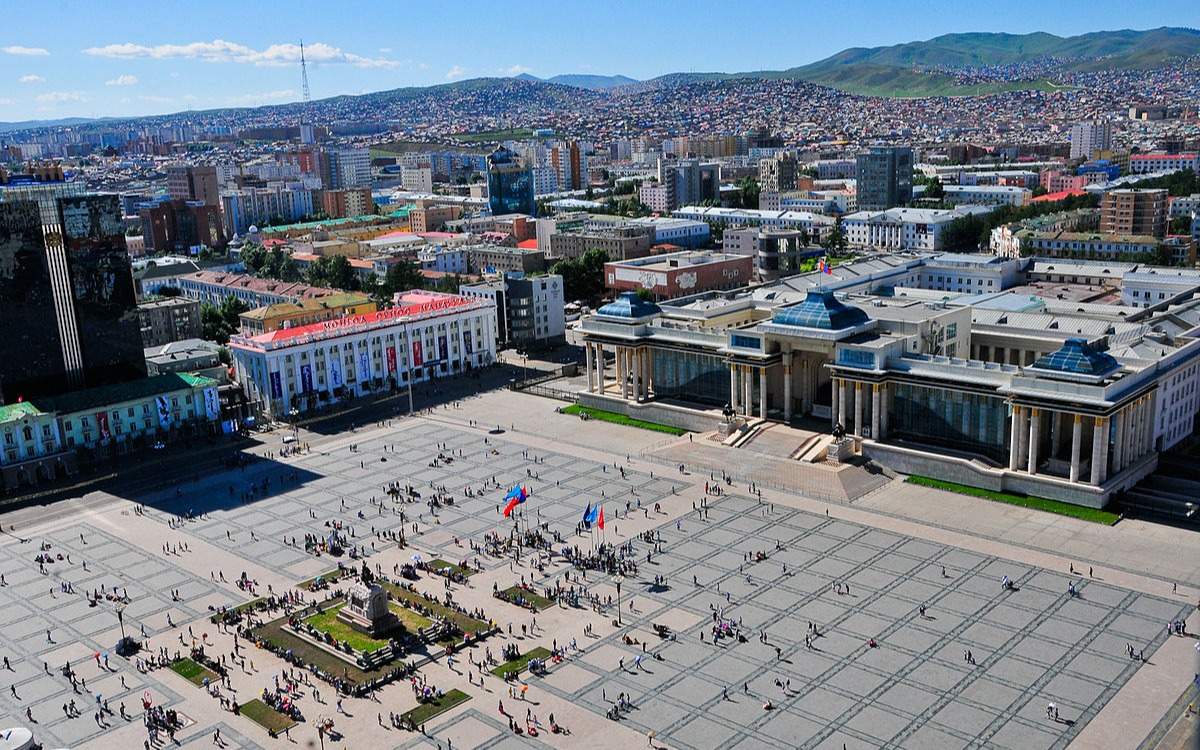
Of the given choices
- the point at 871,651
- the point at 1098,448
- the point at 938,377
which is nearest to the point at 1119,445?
the point at 1098,448

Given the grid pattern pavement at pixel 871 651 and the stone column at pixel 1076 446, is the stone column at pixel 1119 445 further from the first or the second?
the grid pattern pavement at pixel 871 651

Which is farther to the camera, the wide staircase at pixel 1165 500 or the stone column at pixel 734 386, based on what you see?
the stone column at pixel 734 386

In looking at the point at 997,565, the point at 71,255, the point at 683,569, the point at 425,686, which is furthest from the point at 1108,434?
the point at 71,255

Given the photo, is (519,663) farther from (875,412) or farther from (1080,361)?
(1080,361)

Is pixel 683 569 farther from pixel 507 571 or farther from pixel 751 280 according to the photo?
pixel 751 280

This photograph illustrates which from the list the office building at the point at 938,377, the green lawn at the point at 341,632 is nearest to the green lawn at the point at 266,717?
the green lawn at the point at 341,632

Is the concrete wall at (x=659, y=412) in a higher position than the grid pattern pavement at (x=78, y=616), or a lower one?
higher

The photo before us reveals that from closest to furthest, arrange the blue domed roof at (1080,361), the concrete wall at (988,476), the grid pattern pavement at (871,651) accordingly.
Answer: the grid pattern pavement at (871,651) < the concrete wall at (988,476) < the blue domed roof at (1080,361)
